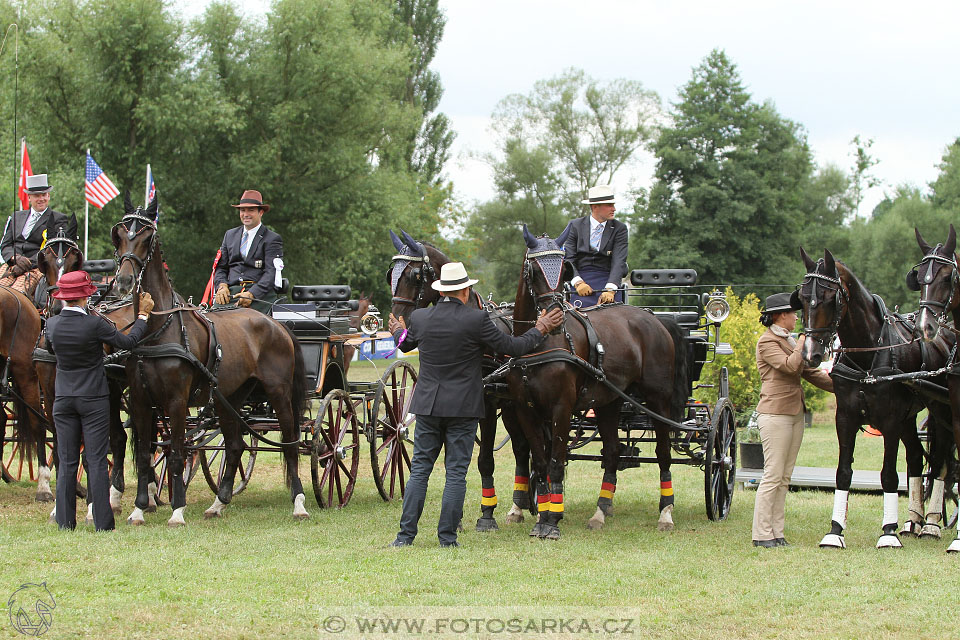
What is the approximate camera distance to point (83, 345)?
7281mm

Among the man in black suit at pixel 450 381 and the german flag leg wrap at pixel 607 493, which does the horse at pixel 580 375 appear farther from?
the man in black suit at pixel 450 381

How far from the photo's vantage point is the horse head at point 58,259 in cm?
833

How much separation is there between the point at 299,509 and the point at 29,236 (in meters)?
4.11

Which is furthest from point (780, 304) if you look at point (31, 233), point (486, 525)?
point (31, 233)

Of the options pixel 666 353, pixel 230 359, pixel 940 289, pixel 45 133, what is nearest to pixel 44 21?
pixel 45 133

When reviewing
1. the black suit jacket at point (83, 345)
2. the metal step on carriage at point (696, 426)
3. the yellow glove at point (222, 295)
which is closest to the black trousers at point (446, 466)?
the metal step on carriage at point (696, 426)

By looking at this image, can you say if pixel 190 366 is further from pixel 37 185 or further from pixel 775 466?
pixel 775 466

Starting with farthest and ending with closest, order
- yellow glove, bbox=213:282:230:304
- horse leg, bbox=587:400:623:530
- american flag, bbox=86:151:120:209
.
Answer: american flag, bbox=86:151:120:209, yellow glove, bbox=213:282:230:304, horse leg, bbox=587:400:623:530

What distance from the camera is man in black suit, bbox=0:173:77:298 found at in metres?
9.71

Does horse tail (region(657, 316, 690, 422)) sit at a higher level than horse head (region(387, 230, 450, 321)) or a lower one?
lower

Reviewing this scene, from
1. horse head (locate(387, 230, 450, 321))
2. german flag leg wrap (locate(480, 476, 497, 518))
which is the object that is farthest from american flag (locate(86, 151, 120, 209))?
german flag leg wrap (locate(480, 476, 497, 518))

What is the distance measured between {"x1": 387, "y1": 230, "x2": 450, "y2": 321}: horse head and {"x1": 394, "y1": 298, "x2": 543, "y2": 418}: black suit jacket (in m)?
0.44
